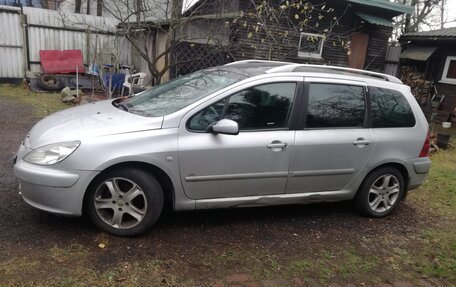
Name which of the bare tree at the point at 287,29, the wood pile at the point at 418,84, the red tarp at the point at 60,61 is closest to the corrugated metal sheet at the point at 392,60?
the wood pile at the point at 418,84

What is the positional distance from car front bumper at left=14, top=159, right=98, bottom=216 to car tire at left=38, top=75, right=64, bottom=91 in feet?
32.6

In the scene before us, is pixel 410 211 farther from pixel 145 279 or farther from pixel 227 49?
pixel 227 49

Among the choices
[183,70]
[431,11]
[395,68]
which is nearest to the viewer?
[183,70]

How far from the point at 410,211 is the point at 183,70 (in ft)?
28.7

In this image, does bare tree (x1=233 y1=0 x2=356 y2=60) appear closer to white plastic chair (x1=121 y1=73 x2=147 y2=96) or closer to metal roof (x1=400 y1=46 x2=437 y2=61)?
metal roof (x1=400 y1=46 x2=437 y2=61)

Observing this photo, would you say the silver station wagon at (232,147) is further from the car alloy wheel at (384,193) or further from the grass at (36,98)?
the grass at (36,98)

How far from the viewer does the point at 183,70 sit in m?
12.3

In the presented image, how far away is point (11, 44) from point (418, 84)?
1427 centimetres

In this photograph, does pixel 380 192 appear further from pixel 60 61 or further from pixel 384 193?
pixel 60 61

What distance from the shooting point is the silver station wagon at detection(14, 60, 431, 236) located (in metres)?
3.33

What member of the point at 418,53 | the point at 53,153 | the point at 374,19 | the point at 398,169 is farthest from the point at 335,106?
the point at 418,53

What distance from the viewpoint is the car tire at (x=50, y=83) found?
40.4ft

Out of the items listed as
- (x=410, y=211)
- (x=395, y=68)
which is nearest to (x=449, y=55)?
(x=395, y=68)

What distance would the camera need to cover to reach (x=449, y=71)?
14211 millimetres
